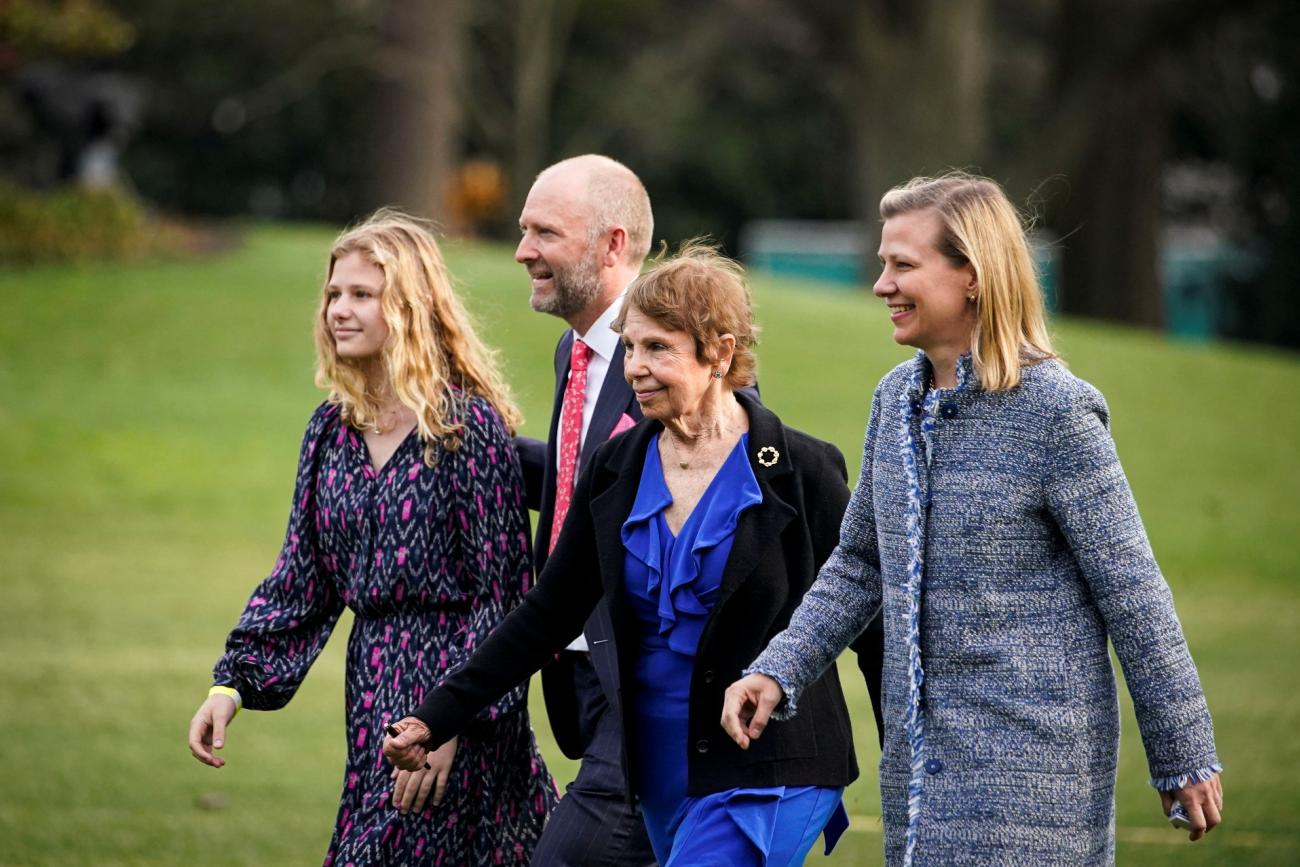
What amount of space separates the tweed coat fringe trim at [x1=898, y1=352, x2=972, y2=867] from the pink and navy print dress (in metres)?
1.43

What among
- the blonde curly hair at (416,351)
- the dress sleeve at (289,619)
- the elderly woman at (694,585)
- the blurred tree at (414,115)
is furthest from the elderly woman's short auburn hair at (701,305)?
the blurred tree at (414,115)

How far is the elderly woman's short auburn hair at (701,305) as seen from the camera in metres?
4.29

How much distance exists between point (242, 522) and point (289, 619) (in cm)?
1192

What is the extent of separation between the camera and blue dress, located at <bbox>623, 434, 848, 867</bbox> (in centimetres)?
415

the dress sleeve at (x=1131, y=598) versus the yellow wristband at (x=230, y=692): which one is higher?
the dress sleeve at (x=1131, y=598)

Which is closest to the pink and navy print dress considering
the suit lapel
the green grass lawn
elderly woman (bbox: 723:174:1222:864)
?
the suit lapel

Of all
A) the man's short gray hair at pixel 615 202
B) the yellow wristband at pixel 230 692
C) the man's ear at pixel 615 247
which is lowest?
the yellow wristband at pixel 230 692

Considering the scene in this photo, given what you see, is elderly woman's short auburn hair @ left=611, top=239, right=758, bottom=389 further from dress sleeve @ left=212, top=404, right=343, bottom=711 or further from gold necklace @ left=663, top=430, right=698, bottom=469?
dress sleeve @ left=212, top=404, right=343, bottom=711

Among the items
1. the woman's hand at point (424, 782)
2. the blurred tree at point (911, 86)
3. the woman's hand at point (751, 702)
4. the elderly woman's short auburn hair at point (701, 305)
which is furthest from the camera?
the blurred tree at point (911, 86)

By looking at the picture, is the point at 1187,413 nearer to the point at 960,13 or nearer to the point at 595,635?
the point at 960,13

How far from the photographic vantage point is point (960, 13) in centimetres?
3119

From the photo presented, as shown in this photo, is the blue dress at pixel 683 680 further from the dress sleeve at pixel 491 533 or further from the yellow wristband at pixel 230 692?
the yellow wristband at pixel 230 692

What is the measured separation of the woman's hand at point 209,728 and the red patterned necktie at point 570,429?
93 cm

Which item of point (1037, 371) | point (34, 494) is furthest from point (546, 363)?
point (1037, 371)
